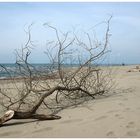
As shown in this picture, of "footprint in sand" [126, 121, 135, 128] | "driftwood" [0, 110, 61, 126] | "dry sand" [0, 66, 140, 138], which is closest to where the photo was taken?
"dry sand" [0, 66, 140, 138]

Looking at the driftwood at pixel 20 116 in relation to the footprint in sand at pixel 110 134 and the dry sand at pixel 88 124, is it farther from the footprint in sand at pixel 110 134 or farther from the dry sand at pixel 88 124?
the footprint in sand at pixel 110 134

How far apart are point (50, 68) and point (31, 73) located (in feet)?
1.89

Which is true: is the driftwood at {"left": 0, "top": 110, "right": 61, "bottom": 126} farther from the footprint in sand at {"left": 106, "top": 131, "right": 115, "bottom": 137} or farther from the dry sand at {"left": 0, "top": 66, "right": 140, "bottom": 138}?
the footprint in sand at {"left": 106, "top": 131, "right": 115, "bottom": 137}

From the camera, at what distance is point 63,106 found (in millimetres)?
6227

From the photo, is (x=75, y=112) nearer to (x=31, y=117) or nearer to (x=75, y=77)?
(x=31, y=117)

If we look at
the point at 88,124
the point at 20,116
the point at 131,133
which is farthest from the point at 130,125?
the point at 20,116

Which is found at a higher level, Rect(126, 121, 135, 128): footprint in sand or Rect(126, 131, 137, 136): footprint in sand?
Rect(126, 121, 135, 128): footprint in sand

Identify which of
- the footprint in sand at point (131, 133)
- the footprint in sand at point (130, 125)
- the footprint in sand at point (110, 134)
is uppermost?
the footprint in sand at point (130, 125)

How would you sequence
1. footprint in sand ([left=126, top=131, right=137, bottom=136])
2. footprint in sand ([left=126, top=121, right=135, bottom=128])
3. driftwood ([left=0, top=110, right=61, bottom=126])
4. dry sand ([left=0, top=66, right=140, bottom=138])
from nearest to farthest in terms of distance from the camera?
footprint in sand ([left=126, top=131, right=137, bottom=136])
dry sand ([left=0, top=66, right=140, bottom=138])
footprint in sand ([left=126, top=121, right=135, bottom=128])
driftwood ([left=0, top=110, right=61, bottom=126])

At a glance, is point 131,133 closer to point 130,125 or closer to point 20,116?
point 130,125

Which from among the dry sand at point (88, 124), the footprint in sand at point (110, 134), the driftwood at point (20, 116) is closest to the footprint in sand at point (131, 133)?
the dry sand at point (88, 124)

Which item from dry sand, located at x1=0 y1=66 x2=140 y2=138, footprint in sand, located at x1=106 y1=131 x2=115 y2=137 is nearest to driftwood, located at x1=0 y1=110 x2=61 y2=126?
dry sand, located at x1=0 y1=66 x2=140 y2=138

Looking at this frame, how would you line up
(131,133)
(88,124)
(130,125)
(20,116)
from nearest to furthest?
(131,133)
(130,125)
(88,124)
(20,116)

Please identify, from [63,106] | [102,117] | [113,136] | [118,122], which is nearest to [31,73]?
[63,106]
